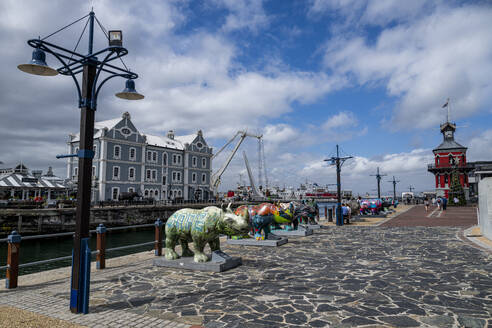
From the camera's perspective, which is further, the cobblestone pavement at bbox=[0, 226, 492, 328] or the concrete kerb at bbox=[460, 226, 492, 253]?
the concrete kerb at bbox=[460, 226, 492, 253]

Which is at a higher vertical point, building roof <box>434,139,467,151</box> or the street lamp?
building roof <box>434,139,467,151</box>

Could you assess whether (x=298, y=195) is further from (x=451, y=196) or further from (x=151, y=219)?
(x=151, y=219)

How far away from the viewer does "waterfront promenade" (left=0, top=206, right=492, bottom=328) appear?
4.67 meters

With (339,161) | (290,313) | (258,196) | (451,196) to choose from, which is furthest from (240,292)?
(258,196)

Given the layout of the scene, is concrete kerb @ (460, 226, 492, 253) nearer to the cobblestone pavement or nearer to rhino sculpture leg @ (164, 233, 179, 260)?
the cobblestone pavement

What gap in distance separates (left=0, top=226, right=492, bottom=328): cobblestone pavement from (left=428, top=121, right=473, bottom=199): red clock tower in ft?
170

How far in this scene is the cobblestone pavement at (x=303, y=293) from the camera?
4699 millimetres

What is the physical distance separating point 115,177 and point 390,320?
1578 inches

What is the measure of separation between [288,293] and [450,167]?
2299 inches

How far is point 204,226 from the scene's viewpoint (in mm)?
7484

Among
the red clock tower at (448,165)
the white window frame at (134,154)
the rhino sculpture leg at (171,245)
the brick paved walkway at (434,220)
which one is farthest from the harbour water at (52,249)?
the red clock tower at (448,165)

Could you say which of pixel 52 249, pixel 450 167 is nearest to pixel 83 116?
pixel 52 249

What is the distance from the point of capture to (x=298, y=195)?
107m

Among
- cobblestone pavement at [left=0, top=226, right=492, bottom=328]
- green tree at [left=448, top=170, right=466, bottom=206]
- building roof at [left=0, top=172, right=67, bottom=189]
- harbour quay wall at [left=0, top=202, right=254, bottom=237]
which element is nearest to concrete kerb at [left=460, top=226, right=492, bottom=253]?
cobblestone pavement at [left=0, top=226, right=492, bottom=328]
